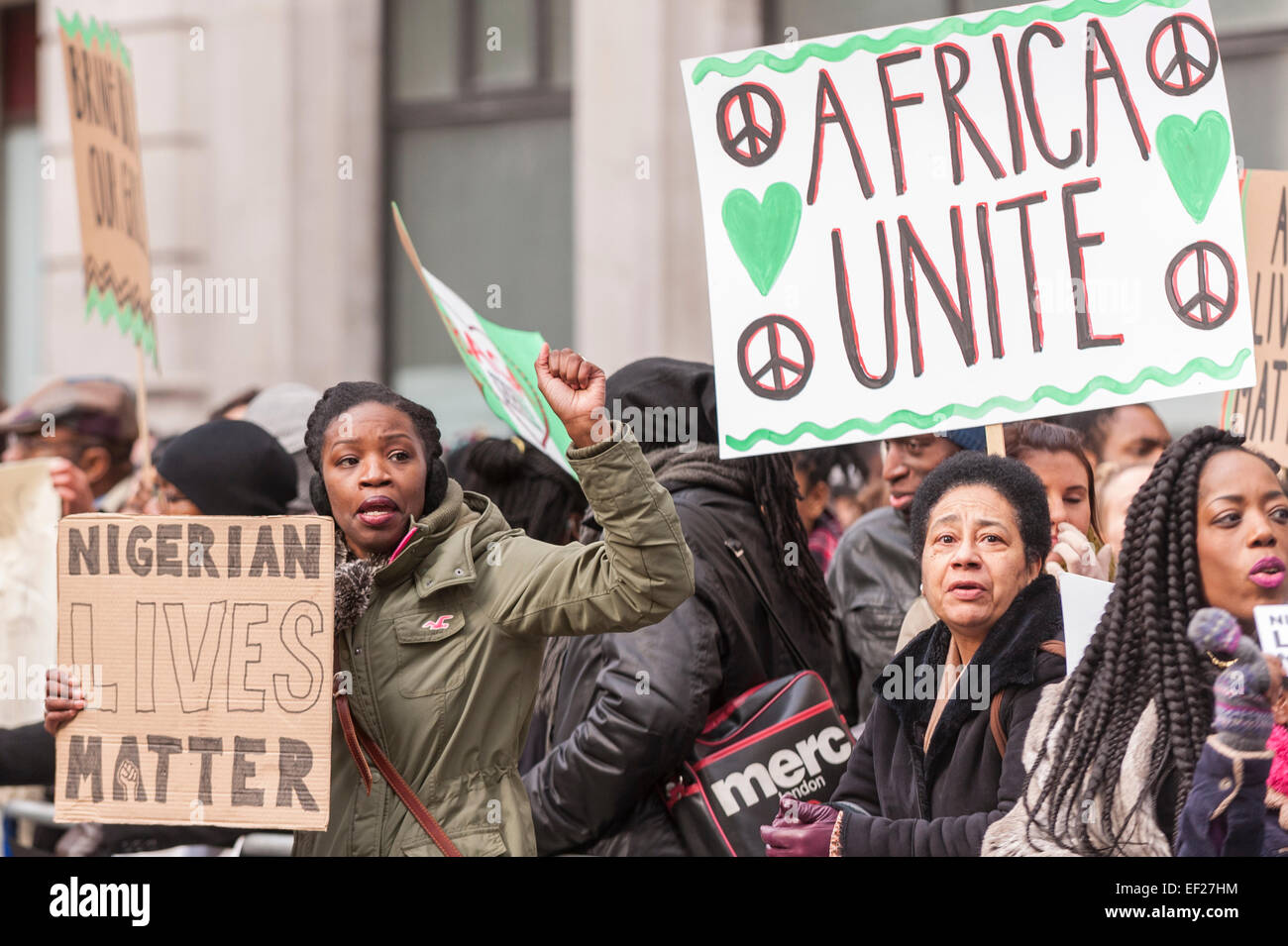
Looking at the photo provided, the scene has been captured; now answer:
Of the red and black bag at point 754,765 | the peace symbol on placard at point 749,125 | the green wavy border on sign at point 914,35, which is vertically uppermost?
the green wavy border on sign at point 914,35

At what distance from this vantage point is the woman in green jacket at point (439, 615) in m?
2.95

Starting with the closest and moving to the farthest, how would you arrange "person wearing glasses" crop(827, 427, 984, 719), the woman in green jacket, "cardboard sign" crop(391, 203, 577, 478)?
the woman in green jacket
"cardboard sign" crop(391, 203, 577, 478)
"person wearing glasses" crop(827, 427, 984, 719)

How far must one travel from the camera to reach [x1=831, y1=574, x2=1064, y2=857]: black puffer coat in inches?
128

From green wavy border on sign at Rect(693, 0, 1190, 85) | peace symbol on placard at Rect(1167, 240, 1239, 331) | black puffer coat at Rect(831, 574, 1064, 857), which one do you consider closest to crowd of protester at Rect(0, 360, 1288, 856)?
black puffer coat at Rect(831, 574, 1064, 857)

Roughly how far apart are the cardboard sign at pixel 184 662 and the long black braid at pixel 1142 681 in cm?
153

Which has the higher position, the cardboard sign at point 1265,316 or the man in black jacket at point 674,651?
the cardboard sign at point 1265,316

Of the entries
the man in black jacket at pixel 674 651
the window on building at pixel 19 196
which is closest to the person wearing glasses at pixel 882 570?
the man in black jacket at pixel 674 651

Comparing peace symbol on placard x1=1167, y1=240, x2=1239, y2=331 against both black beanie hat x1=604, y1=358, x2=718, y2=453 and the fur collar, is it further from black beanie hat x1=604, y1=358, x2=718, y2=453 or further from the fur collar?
black beanie hat x1=604, y1=358, x2=718, y2=453

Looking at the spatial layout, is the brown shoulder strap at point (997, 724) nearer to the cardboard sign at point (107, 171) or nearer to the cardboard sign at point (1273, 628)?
the cardboard sign at point (1273, 628)

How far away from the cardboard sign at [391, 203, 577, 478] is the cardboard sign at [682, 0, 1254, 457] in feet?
1.58

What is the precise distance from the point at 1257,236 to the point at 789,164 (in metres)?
1.12

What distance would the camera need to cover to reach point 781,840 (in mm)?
3350
